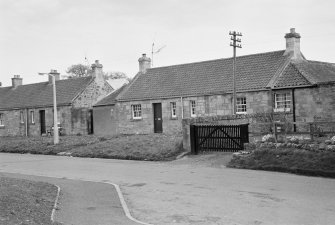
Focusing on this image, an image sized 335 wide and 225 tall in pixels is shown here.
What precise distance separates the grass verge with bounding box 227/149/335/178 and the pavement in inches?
19.1

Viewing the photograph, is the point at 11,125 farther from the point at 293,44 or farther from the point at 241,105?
the point at 293,44

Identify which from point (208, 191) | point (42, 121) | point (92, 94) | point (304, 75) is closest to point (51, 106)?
point (42, 121)

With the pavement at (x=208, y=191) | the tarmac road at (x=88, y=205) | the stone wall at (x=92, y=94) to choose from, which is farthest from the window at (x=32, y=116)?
the tarmac road at (x=88, y=205)

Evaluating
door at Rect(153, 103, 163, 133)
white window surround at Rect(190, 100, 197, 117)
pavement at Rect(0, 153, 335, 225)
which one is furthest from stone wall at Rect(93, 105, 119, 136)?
pavement at Rect(0, 153, 335, 225)

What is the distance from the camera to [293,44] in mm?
29938

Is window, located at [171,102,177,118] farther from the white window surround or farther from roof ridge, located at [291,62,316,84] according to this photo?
roof ridge, located at [291,62,316,84]

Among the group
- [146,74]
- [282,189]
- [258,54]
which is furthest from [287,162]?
[146,74]

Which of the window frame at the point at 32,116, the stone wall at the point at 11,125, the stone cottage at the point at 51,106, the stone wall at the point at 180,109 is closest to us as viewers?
the stone wall at the point at 180,109

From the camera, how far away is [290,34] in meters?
29.8

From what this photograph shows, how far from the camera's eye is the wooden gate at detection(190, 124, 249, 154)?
20.2 m

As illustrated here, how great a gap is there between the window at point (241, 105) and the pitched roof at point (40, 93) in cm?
1782

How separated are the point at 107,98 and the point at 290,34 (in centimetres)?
1832

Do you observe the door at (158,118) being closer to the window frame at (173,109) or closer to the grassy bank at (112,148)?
the window frame at (173,109)

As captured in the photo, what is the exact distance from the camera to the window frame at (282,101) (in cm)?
2744
